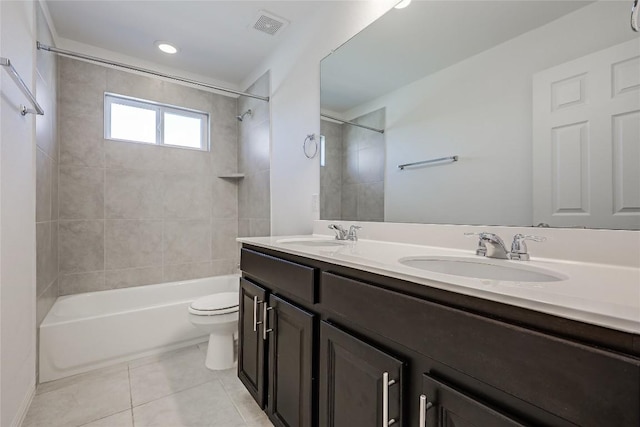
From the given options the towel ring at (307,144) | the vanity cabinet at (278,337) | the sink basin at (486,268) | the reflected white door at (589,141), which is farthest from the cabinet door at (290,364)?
the towel ring at (307,144)

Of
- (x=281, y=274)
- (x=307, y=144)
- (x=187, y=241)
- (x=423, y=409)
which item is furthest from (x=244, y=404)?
(x=187, y=241)

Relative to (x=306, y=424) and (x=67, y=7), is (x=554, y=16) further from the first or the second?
(x=67, y=7)

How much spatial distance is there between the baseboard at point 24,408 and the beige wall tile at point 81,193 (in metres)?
1.32

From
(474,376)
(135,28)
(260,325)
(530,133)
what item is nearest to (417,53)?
(530,133)

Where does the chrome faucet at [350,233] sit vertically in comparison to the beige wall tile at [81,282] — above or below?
above

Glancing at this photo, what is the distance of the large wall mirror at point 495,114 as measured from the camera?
86 cm

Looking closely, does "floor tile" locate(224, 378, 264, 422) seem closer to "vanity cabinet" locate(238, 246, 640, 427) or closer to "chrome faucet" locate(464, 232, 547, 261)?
"vanity cabinet" locate(238, 246, 640, 427)

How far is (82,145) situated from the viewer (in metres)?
2.48

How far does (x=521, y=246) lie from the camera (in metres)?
0.94

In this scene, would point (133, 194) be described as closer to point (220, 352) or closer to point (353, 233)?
point (220, 352)

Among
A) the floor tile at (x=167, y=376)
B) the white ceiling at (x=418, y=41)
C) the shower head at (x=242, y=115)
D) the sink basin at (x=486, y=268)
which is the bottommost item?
the floor tile at (x=167, y=376)

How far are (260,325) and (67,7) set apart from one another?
2522 mm

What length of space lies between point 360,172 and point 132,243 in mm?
2262

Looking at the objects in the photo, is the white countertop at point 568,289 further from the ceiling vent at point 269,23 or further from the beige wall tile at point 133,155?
the beige wall tile at point 133,155
